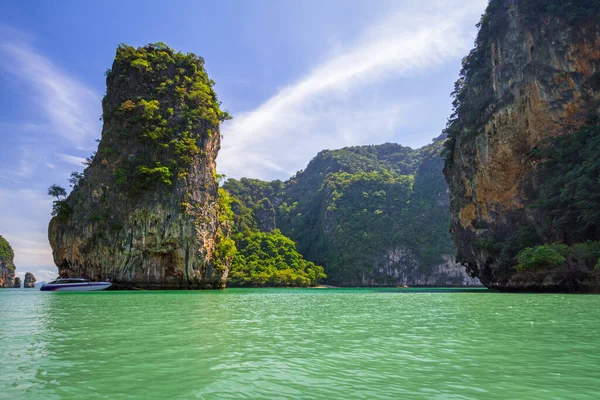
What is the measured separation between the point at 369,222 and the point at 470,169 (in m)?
70.9

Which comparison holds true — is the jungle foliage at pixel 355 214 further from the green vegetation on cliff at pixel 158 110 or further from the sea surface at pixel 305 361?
the sea surface at pixel 305 361

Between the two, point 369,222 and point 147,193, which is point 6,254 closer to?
point 147,193

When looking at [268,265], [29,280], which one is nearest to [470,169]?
[268,265]

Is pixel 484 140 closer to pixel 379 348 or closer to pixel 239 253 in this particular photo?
pixel 379 348

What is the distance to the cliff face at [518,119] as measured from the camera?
3152 centimetres

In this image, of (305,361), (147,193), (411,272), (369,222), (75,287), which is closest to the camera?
(305,361)

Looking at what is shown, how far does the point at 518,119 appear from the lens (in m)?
34.1

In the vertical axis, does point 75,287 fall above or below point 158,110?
below

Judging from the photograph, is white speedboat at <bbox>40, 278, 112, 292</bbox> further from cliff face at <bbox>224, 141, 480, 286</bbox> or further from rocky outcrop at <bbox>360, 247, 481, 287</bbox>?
rocky outcrop at <bbox>360, 247, 481, 287</bbox>

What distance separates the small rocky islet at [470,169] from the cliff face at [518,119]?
0.31 ft

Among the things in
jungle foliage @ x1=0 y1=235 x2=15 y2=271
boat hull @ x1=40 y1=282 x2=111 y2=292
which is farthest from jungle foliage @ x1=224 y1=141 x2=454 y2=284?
boat hull @ x1=40 y1=282 x2=111 y2=292

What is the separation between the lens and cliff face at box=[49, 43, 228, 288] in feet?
136

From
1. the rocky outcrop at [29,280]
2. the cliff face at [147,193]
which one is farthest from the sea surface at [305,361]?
the rocky outcrop at [29,280]

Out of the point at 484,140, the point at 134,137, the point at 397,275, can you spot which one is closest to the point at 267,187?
the point at 397,275
